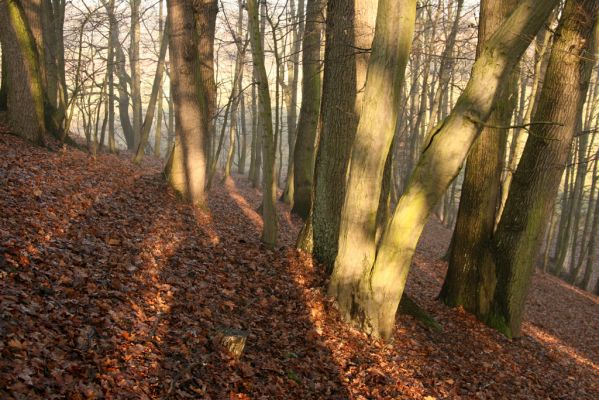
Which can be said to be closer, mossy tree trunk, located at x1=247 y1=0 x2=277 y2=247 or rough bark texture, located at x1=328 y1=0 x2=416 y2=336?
rough bark texture, located at x1=328 y1=0 x2=416 y2=336

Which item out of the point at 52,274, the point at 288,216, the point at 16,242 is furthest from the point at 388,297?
the point at 288,216

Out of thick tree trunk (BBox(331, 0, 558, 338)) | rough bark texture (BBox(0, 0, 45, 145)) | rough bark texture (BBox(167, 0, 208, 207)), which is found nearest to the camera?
thick tree trunk (BBox(331, 0, 558, 338))

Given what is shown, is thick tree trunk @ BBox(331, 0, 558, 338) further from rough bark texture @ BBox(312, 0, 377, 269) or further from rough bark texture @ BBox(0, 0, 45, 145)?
rough bark texture @ BBox(0, 0, 45, 145)

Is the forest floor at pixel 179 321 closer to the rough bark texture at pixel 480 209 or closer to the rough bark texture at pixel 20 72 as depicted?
the rough bark texture at pixel 480 209

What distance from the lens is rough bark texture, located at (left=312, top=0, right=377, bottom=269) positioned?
25.1 ft

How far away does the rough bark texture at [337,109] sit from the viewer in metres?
7.65

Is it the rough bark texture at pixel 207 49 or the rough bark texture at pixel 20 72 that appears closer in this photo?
the rough bark texture at pixel 20 72

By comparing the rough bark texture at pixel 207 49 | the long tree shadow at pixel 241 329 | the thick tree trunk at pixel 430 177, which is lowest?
the long tree shadow at pixel 241 329

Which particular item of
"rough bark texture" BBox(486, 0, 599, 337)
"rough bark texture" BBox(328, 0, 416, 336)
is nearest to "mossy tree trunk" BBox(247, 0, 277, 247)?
"rough bark texture" BBox(328, 0, 416, 336)

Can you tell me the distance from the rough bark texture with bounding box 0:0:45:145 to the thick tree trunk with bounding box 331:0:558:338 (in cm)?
775

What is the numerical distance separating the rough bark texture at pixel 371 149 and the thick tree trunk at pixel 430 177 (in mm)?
29

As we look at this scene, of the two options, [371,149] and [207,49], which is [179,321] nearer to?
[371,149]

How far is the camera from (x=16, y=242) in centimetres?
535

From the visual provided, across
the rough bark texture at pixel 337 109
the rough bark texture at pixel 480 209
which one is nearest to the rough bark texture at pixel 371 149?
the rough bark texture at pixel 337 109
